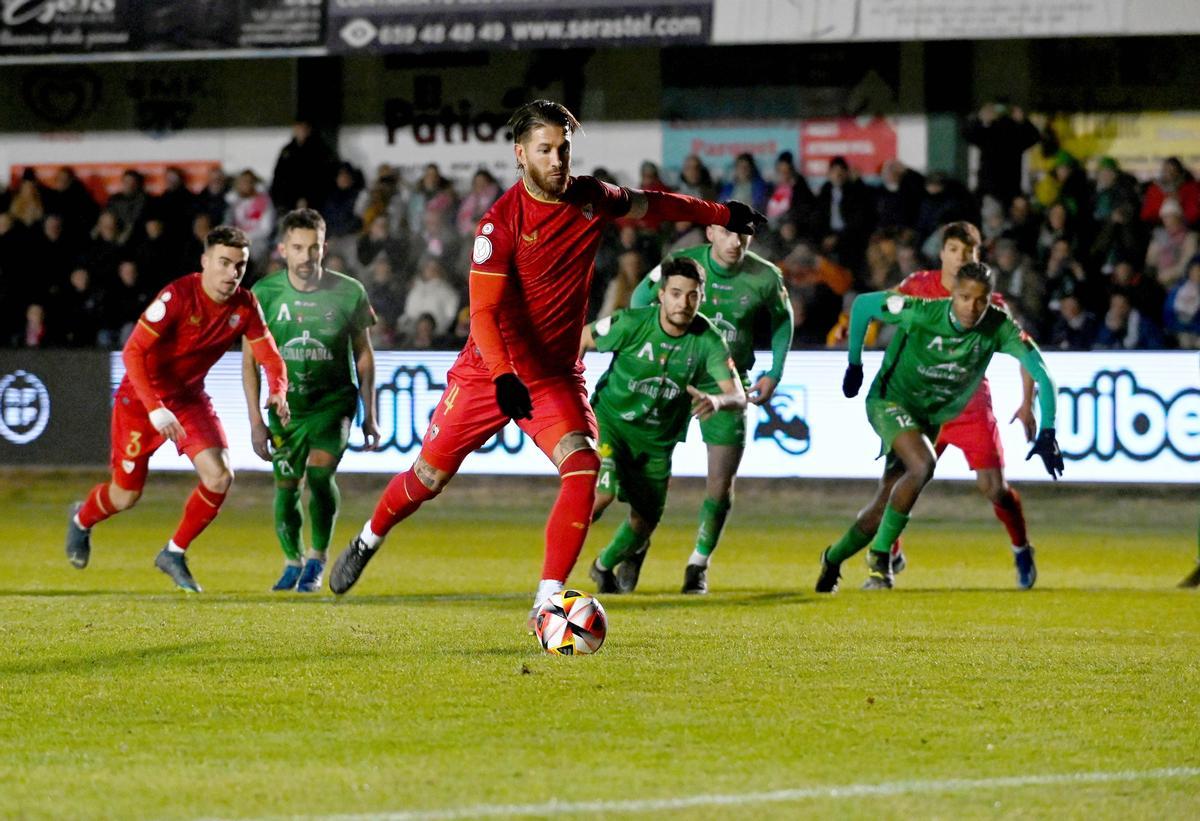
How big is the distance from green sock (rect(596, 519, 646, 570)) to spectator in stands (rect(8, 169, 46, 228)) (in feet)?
40.0

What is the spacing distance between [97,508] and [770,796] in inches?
283

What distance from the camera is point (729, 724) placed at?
5.89 meters

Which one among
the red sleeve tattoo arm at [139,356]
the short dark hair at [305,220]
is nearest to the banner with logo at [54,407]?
the short dark hair at [305,220]

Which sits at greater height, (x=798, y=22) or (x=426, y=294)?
(x=798, y=22)

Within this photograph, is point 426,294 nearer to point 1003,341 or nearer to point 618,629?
point 1003,341

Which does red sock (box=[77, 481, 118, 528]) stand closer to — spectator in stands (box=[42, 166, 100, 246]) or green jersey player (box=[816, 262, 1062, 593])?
green jersey player (box=[816, 262, 1062, 593])

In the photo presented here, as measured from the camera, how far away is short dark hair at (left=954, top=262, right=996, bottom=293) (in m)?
10.9

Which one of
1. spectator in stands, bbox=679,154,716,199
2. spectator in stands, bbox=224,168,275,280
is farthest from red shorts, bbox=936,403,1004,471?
spectator in stands, bbox=224,168,275,280

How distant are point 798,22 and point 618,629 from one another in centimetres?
1146

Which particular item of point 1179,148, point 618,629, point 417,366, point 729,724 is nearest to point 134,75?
point 417,366

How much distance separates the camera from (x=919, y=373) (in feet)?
36.6

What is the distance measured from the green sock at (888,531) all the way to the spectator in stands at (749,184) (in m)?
8.08

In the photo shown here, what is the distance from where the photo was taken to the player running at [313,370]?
11.2m

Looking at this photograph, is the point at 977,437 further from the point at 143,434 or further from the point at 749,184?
the point at 749,184
